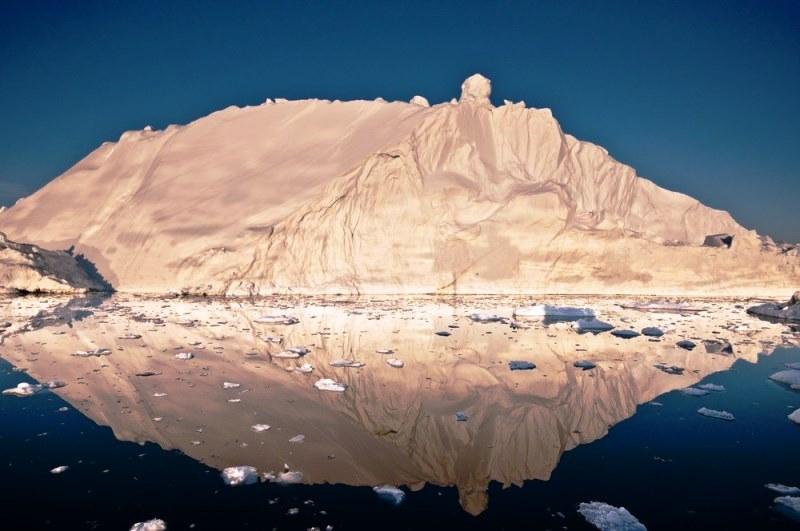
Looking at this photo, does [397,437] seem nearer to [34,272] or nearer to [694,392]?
[694,392]

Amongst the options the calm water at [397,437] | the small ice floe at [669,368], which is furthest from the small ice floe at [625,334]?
the small ice floe at [669,368]

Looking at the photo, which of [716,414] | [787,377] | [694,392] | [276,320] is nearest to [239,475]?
[716,414]

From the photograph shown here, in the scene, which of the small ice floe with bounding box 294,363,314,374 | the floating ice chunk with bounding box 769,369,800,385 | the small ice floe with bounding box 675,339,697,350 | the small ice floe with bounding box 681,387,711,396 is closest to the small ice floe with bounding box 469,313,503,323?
the small ice floe with bounding box 675,339,697,350

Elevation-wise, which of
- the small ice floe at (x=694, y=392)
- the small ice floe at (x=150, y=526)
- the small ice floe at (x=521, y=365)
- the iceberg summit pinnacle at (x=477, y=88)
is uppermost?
the iceberg summit pinnacle at (x=477, y=88)

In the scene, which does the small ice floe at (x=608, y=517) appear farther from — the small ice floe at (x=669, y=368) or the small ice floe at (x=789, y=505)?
the small ice floe at (x=669, y=368)

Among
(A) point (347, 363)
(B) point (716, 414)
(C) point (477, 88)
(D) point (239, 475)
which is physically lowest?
(D) point (239, 475)
